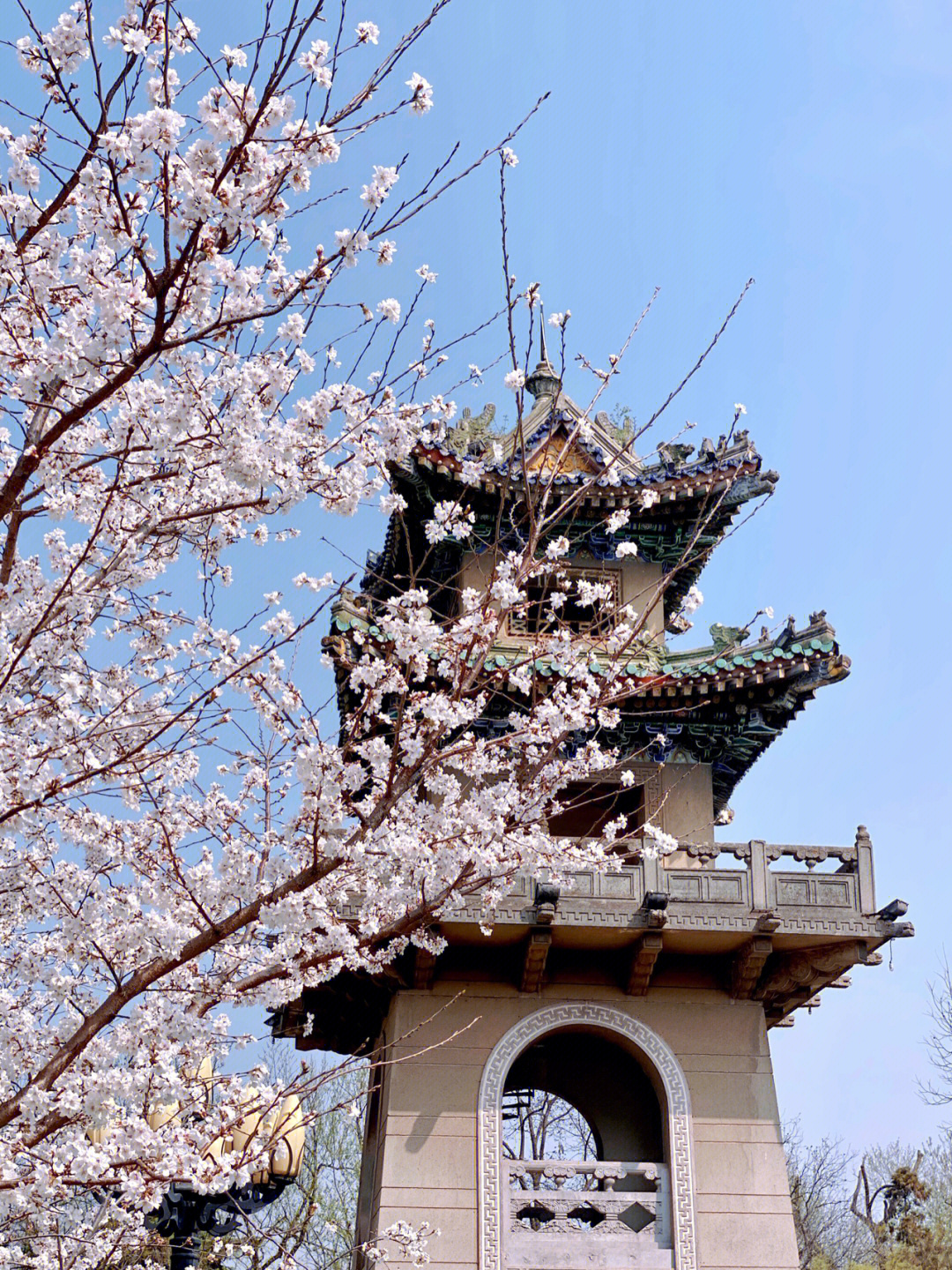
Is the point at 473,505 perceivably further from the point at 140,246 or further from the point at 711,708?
the point at 140,246

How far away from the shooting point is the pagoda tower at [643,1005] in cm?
1366

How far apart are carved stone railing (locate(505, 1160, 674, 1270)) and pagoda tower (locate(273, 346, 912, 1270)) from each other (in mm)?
20

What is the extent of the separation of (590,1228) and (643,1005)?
7.42 feet

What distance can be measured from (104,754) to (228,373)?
2025 millimetres

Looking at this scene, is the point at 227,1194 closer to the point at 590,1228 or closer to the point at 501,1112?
the point at 501,1112

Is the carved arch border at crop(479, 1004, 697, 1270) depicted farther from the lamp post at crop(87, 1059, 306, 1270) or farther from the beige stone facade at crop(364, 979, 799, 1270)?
the lamp post at crop(87, 1059, 306, 1270)

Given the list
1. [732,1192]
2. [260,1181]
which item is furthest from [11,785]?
[732,1192]

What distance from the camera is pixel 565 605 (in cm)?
1788

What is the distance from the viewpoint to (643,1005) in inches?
578

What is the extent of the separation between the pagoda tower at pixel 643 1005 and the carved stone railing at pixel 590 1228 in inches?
0.8

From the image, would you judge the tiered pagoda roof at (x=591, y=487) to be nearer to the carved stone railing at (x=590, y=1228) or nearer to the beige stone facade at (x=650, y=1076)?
the beige stone facade at (x=650, y=1076)

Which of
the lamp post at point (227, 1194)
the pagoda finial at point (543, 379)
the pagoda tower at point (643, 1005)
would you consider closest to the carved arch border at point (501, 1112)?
the pagoda tower at point (643, 1005)

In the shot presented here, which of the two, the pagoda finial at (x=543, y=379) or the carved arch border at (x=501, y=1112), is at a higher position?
the pagoda finial at (x=543, y=379)

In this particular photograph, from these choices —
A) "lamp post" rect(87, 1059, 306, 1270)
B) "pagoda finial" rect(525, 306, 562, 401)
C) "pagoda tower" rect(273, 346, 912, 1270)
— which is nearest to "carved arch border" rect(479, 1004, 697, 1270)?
"pagoda tower" rect(273, 346, 912, 1270)
